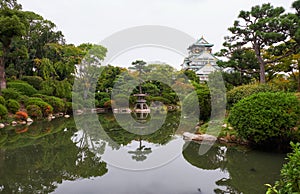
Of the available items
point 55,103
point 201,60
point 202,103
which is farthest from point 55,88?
point 201,60

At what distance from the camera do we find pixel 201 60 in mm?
25531

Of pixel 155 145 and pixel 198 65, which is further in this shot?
pixel 198 65

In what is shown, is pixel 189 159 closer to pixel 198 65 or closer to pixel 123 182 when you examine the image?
pixel 123 182

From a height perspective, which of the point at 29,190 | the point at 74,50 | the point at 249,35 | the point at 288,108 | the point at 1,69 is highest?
the point at 74,50

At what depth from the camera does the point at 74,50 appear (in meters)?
18.3

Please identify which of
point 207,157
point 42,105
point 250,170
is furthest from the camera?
point 42,105

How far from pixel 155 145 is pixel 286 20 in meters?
6.27

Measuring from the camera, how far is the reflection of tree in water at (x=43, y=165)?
361 cm

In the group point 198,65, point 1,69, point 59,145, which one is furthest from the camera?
point 198,65

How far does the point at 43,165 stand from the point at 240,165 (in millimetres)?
3560

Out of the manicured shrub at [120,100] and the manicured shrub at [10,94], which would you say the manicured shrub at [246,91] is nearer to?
the manicured shrub at [120,100]

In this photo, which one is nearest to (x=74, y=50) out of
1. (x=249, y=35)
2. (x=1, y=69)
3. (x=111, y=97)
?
(x=111, y=97)

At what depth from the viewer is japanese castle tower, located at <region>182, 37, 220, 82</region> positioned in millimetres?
23359

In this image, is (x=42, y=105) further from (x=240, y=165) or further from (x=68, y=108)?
(x=240, y=165)
